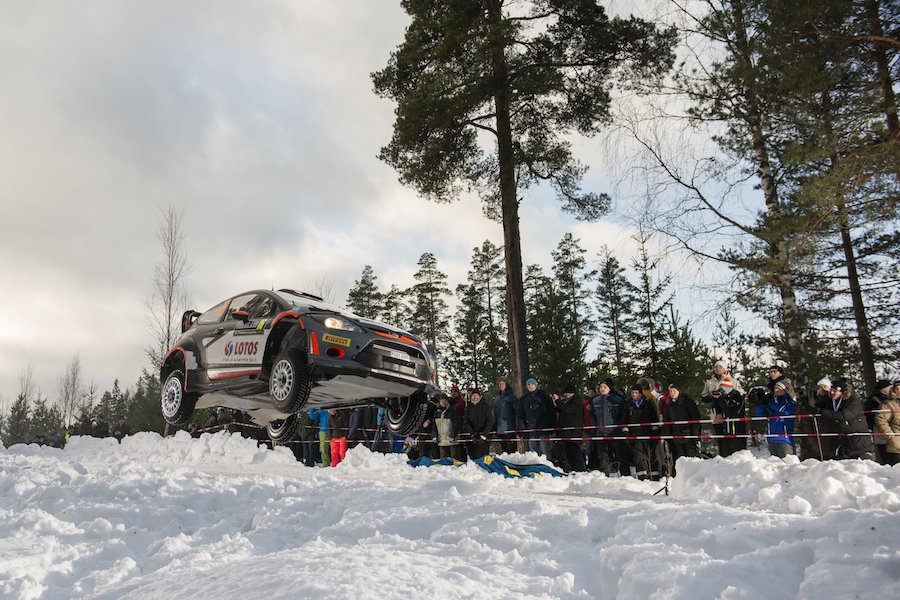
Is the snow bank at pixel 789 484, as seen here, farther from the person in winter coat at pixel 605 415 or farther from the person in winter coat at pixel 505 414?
the person in winter coat at pixel 505 414

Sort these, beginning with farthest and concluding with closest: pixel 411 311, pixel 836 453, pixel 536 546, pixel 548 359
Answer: pixel 411 311 → pixel 548 359 → pixel 836 453 → pixel 536 546

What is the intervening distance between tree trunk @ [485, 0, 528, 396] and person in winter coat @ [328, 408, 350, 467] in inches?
173

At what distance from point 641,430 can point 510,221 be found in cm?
586

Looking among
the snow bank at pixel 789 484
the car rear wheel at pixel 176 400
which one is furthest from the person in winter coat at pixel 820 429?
the car rear wheel at pixel 176 400

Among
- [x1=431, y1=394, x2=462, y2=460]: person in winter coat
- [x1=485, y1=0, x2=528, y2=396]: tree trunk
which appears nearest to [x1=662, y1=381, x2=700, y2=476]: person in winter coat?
[x1=485, y1=0, x2=528, y2=396]: tree trunk

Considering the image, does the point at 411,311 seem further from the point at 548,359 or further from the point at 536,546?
the point at 536,546

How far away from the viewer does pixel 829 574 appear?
3.68 meters

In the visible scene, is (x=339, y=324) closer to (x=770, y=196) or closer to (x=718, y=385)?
(x=718, y=385)

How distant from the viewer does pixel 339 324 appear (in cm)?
870

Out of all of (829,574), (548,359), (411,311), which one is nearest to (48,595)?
(829,574)

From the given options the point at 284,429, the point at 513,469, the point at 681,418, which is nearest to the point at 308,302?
the point at 284,429

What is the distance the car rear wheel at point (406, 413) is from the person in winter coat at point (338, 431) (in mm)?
4908

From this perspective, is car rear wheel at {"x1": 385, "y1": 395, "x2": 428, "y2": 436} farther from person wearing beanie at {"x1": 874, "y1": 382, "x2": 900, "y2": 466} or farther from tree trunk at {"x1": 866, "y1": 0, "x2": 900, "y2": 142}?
tree trunk at {"x1": 866, "y1": 0, "x2": 900, "y2": 142}

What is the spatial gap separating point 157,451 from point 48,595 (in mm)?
11123
